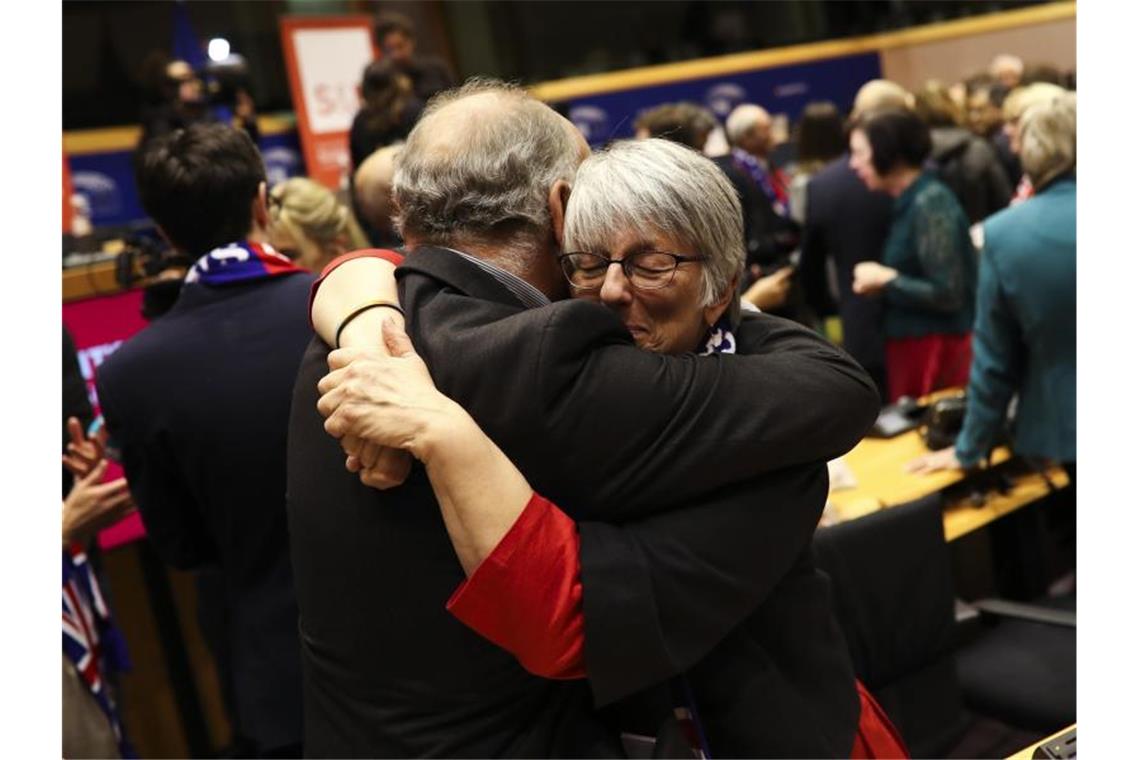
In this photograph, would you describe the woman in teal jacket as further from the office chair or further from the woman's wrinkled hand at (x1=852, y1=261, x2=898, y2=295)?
the woman's wrinkled hand at (x1=852, y1=261, x2=898, y2=295)

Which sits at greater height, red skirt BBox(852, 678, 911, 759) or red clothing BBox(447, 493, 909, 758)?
red clothing BBox(447, 493, 909, 758)

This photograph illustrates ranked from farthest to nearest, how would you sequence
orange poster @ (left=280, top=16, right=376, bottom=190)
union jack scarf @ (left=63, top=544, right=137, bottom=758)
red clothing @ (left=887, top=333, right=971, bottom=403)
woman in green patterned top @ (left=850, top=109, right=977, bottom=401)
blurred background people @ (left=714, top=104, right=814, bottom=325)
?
orange poster @ (left=280, top=16, right=376, bottom=190) < blurred background people @ (left=714, top=104, right=814, bottom=325) < red clothing @ (left=887, top=333, right=971, bottom=403) < woman in green patterned top @ (left=850, top=109, right=977, bottom=401) < union jack scarf @ (left=63, top=544, right=137, bottom=758)

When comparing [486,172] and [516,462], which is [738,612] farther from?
[486,172]

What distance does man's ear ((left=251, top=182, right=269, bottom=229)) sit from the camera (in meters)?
2.38

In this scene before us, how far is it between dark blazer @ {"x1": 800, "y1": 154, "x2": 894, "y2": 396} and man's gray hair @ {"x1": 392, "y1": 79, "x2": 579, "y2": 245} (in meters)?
3.20

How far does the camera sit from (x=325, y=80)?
7.37m

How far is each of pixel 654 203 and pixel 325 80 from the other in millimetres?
6434

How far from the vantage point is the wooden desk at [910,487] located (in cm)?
298

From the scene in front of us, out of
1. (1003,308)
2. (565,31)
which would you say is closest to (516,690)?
(1003,308)

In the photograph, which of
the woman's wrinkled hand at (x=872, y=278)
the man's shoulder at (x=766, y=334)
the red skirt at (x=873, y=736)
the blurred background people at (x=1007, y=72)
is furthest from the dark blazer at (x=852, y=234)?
the blurred background people at (x=1007, y=72)

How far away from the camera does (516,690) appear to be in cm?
139

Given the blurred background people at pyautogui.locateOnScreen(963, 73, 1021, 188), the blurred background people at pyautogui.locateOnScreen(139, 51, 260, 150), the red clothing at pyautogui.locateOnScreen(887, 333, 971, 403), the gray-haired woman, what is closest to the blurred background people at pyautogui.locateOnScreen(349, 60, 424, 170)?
the blurred background people at pyautogui.locateOnScreen(139, 51, 260, 150)

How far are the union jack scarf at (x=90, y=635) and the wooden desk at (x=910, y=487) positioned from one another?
1.73 metres

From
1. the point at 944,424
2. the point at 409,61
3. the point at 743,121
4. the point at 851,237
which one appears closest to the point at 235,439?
the point at 944,424
